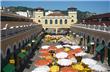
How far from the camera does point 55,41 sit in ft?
231

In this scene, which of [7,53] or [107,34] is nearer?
[7,53]

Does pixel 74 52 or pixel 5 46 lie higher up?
pixel 5 46

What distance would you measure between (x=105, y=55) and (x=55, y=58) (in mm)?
7801

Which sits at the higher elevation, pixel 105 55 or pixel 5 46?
pixel 5 46

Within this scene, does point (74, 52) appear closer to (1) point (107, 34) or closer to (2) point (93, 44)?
(1) point (107, 34)

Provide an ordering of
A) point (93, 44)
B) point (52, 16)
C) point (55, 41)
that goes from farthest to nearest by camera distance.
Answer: point (52, 16) → point (55, 41) → point (93, 44)

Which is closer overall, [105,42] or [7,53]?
[7,53]

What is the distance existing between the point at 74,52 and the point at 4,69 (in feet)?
47.9

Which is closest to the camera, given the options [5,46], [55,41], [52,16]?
[5,46]

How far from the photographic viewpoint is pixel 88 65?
29719 mm

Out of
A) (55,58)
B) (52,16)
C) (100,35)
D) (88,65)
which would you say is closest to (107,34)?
(100,35)

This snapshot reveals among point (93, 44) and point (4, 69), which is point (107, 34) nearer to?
point (93, 44)

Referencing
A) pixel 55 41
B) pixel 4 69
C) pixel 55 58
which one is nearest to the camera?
pixel 4 69

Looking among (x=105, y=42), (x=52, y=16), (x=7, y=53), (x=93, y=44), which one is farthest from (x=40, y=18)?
(x=7, y=53)
